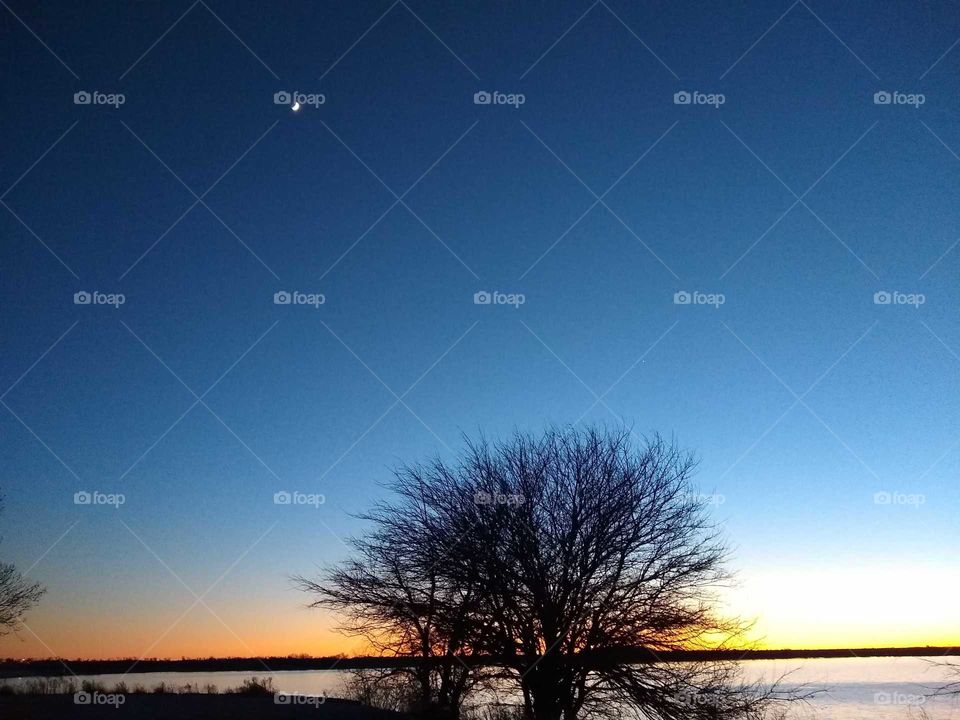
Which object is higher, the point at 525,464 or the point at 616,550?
the point at 525,464

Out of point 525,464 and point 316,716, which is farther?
point 525,464

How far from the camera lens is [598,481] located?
23125 millimetres

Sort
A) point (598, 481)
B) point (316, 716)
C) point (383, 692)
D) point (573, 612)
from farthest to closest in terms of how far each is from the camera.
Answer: point (383, 692)
point (598, 481)
point (573, 612)
point (316, 716)

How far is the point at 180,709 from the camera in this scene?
18578 millimetres

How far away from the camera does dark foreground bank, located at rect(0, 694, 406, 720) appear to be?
16281mm

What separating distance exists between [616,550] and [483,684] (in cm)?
A: 518

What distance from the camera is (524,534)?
2189 cm

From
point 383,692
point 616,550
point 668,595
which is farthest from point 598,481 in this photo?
point 383,692

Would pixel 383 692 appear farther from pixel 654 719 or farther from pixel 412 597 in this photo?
pixel 654 719

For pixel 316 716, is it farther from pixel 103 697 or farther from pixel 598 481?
pixel 598 481

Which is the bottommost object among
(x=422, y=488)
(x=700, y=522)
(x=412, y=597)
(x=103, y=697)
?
(x=103, y=697)

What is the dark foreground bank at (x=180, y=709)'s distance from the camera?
16281 millimetres

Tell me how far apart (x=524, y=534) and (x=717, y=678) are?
6028mm

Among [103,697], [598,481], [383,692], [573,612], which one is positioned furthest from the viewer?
[383,692]
